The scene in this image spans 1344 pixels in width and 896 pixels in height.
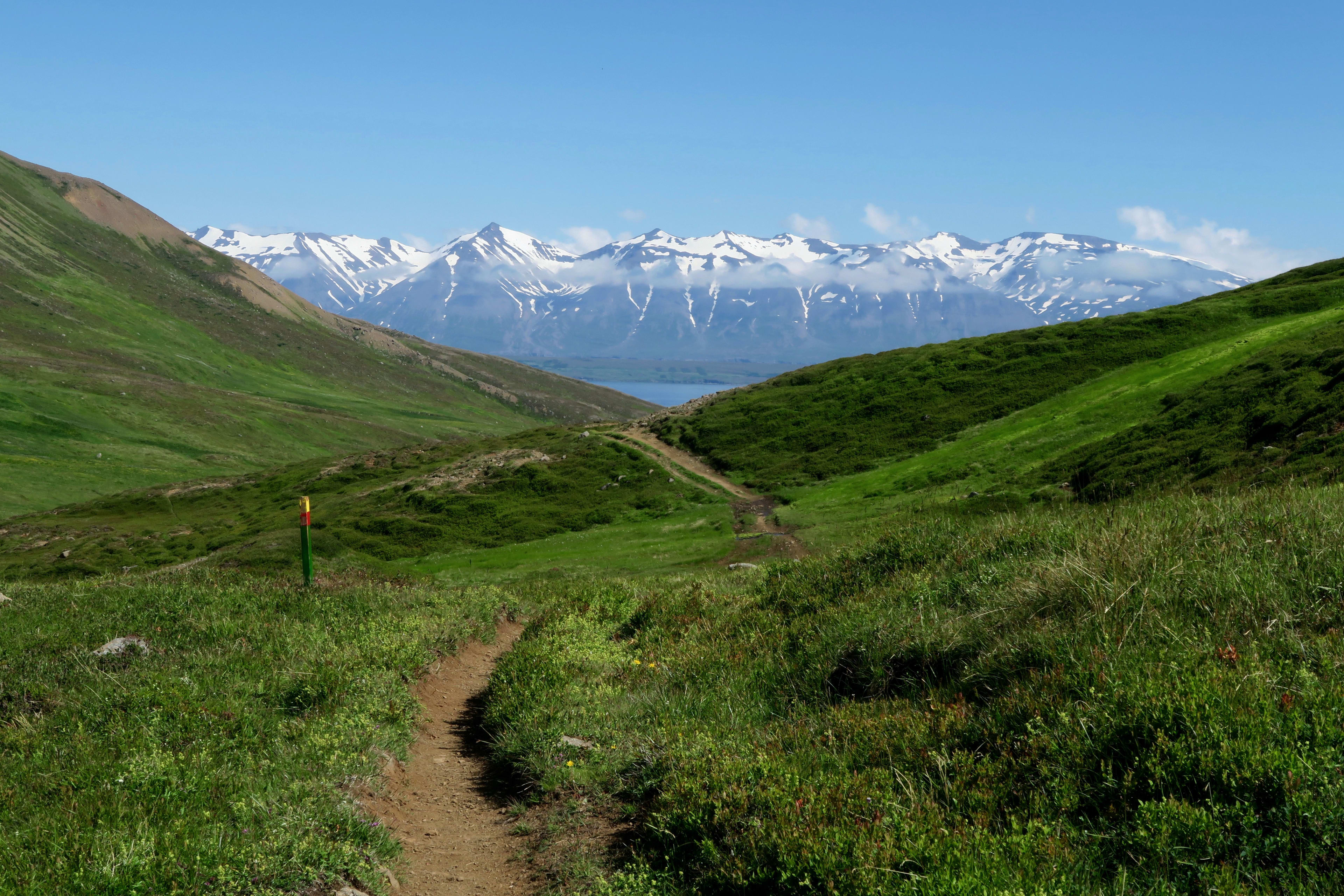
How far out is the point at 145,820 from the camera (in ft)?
22.7

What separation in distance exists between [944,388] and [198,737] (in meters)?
76.6

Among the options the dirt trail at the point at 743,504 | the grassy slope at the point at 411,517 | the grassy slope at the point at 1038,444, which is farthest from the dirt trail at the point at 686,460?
the grassy slope at the point at 1038,444

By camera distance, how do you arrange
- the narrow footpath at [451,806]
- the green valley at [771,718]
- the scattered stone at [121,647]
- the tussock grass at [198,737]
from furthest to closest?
the scattered stone at [121,647] < the narrow footpath at [451,806] < the tussock grass at [198,737] < the green valley at [771,718]

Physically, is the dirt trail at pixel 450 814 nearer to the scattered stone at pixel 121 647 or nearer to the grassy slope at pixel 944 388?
the scattered stone at pixel 121 647

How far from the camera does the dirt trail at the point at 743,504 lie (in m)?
44.3

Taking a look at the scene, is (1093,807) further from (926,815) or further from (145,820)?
(145,820)

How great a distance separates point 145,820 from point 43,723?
3.69 metres

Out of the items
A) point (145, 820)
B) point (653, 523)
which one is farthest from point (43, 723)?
point (653, 523)

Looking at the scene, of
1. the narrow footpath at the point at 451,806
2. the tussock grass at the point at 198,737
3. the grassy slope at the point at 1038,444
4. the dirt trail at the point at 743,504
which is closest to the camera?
the tussock grass at the point at 198,737

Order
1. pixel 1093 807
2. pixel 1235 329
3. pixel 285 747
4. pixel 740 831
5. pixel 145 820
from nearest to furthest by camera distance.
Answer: pixel 1093 807 < pixel 740 831 < pixel 145 820 < pixel 285 747 < pixel 1235 329

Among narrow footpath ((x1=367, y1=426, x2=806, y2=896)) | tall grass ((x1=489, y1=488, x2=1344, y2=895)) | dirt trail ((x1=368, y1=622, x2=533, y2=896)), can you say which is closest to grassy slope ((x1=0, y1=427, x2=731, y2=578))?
narrow footpath ((x1=367, y1=426, x2=806, y2=896))

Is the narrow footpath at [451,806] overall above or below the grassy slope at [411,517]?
above

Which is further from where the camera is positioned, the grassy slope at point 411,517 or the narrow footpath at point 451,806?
the grassy slope at point 411,517

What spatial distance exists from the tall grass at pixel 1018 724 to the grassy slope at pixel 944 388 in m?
54.1
